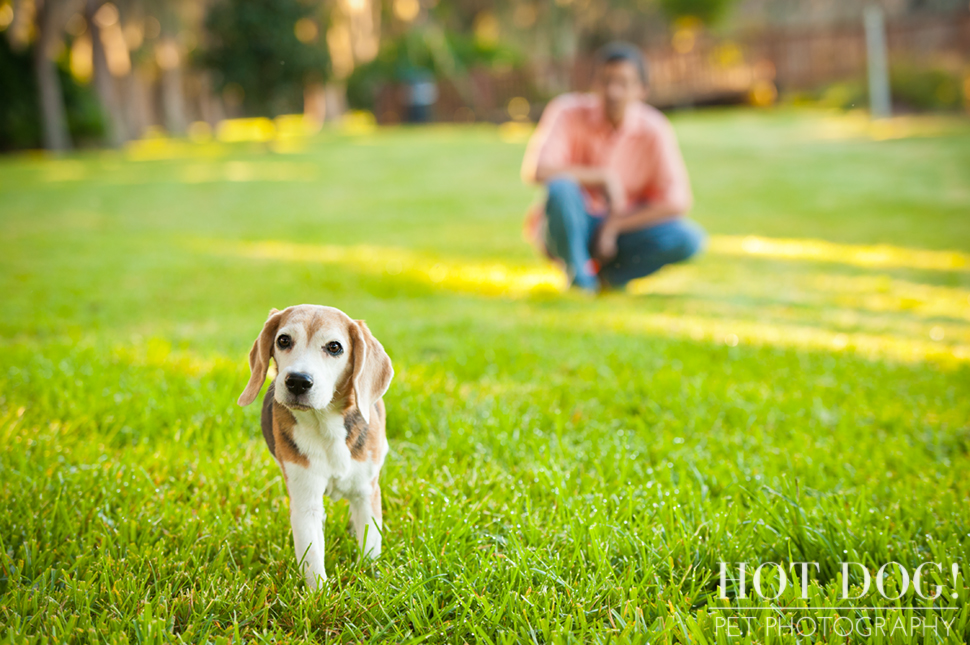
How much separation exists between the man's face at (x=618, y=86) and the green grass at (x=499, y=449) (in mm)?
1289

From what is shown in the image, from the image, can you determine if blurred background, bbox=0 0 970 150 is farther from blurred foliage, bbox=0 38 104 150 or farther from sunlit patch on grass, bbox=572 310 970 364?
sunlit patch on grass, bbox=572 310 970 364

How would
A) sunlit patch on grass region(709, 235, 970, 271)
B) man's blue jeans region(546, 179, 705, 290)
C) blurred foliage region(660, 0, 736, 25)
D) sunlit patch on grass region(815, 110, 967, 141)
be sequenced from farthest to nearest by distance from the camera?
blurred foliage region(660, 0, 736, 25), sunlit patch on grass region(815, 110, 967, 141), sunlit patch on grass region(709, 235, 970, 271), man's blue jeans region(546, 179, 705, 290)

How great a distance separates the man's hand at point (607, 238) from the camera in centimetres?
483

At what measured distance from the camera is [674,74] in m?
22.7

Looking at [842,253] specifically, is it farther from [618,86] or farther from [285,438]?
[285,438]

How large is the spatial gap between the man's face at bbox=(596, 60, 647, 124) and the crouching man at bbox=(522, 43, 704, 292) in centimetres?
1

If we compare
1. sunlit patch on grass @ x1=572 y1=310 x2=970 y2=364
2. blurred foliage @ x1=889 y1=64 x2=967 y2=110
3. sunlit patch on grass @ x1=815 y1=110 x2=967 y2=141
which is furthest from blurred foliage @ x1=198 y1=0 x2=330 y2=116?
sunlit patch on grass @ x1=572 y1=310 x2=970 y2=364

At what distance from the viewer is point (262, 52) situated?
20453mm

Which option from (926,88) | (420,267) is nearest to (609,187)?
(420,267)

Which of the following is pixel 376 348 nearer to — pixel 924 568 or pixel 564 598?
pixel 564 598

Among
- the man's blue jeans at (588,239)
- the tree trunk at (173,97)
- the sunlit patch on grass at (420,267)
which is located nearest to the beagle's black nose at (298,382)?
the man's blue jeans at (588,239)

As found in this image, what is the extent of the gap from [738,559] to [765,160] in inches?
508

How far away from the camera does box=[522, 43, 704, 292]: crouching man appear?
4.79 metres

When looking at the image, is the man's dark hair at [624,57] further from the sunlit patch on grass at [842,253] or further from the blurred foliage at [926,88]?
the blurred foliage at [926,88]
